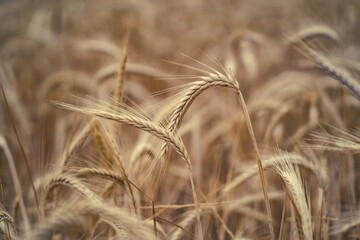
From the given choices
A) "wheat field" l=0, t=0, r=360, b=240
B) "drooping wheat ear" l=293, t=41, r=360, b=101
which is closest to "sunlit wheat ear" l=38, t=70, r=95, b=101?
"wheat field" l=0, t=0, r=360, b=240

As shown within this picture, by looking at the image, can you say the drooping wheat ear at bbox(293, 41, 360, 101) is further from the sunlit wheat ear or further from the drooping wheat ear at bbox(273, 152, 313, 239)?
the sunlit wheat ear

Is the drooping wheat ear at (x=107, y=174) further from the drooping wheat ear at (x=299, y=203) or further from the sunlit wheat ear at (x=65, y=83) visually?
the sunlit wheat ear at (x=65, y=83)

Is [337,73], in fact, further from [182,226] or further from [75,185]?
[75,185]

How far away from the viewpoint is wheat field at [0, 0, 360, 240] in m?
0.72

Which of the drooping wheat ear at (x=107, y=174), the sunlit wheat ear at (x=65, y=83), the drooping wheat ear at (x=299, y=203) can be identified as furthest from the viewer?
the sunlit wheat ear at (x=65, y=83)

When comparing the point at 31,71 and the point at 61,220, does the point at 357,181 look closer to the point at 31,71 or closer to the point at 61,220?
the point at 61,220

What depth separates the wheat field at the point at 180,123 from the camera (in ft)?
2.35

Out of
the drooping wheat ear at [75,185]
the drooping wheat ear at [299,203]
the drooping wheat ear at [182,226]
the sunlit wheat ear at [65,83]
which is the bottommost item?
the drooping wheat ear at [182,226]

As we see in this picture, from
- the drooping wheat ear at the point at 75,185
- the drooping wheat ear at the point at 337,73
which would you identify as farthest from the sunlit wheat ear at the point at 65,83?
the drooping wheat ear at the point at 337,73

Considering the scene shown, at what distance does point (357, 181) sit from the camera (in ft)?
4.67

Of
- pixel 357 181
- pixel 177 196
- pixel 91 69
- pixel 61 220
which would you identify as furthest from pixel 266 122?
pixel 91 69

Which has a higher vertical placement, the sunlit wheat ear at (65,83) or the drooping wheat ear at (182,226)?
the sunlit wheat ear at (65,83)

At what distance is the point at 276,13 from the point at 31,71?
2754 mm

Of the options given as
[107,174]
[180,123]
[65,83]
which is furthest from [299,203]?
[65,83]
